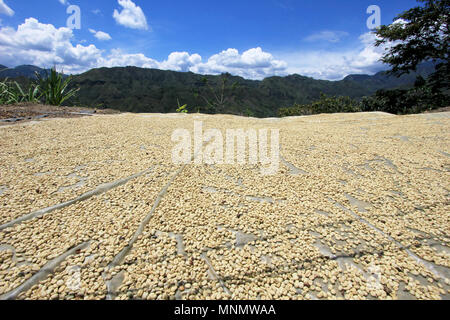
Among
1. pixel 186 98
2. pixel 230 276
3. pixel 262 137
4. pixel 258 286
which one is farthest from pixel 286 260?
pixel 186 98

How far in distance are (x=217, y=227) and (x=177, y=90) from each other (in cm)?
7440

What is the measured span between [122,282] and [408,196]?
8.76 ft

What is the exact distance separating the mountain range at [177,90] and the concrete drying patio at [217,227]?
44.1 m

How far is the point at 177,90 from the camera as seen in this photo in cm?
7100

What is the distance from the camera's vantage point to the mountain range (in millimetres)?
61844

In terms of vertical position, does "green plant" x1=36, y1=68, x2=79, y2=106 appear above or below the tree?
below

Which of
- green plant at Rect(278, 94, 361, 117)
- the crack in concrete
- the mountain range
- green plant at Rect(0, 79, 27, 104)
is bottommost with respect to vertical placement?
the crack in concrete

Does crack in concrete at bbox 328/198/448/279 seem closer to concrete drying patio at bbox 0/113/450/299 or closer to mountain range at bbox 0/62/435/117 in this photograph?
concrete drying patio at bbox 0/113/450/299

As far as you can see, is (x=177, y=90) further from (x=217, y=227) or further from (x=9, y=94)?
(x=217, y=227)

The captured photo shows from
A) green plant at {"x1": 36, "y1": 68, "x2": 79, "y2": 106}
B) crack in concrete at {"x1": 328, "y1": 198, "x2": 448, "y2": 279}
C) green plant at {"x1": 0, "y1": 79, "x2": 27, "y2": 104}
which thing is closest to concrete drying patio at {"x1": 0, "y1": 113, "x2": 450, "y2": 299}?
crack in concrete at {"x1": 328, "y1": 198, "x2": 448, "y2": 279}

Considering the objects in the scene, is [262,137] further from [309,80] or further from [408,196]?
[309,80]

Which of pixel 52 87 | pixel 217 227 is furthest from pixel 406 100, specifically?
pixel 52 87

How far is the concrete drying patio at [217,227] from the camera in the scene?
129 cm

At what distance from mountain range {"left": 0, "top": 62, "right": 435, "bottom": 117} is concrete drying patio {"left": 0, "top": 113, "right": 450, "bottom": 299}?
145 feet
